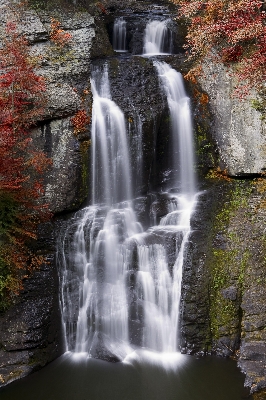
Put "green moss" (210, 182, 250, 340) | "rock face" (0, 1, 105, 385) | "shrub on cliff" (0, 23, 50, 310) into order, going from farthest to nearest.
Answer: "shrub on cliff" (0, 23, 50, 310) < "green moss" (210, 182, 250, 340) < "rock face" (0, 1, 105, 385)

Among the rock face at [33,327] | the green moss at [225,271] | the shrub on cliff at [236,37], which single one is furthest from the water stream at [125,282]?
the shrub on cliff at [236,37]

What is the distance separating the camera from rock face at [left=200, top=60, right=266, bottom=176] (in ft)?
36.2

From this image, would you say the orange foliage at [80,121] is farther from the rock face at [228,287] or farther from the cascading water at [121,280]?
the rock face at [228,287]

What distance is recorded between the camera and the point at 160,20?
1503 cm

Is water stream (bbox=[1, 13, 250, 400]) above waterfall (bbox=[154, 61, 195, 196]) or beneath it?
beneath

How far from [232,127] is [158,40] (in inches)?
217

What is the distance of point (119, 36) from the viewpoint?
15086 millimetres

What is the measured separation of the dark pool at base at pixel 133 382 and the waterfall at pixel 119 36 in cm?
1181

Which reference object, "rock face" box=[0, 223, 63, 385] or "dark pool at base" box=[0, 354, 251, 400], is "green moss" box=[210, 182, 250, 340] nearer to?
"dark pool at base" box=[0, 354, 251, 400]

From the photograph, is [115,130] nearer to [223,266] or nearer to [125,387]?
[223,266]

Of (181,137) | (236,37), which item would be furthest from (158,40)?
(181,137)

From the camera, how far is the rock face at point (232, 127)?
11023 mm

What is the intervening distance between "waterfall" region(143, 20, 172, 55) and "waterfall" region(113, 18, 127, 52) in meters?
0.92

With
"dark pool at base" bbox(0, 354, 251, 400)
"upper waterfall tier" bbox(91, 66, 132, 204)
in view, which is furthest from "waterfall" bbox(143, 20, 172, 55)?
"dark pool at base" bbox(0, 354, 251, 400)
